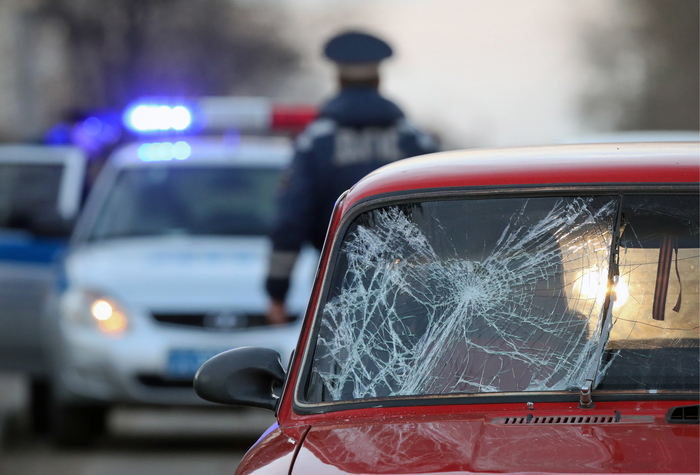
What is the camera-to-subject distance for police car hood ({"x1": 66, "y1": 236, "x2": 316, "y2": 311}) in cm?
795

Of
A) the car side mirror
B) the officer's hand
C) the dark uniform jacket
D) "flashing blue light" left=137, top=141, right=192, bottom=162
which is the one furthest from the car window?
the car side mirror

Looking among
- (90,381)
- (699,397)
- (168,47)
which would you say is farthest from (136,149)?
(168,47)

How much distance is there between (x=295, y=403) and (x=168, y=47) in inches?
1337

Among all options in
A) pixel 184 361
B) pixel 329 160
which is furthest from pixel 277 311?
pixel 184 361

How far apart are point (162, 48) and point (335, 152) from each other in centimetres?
3034

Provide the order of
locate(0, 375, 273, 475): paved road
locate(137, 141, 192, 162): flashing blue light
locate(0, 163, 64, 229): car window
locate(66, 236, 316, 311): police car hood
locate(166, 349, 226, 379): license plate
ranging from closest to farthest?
locate(0, 375, 273, 475): paved road, locate(166, 349, 226, 379): license plate, locate(66, 236, 316, 311): police car hood, locate(137, 141, 192, 162): flashing blue light, locate(0, 163, 64, 229): car window

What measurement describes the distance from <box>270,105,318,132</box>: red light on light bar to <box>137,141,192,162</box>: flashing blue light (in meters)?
2.54

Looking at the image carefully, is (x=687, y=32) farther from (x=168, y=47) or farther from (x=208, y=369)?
(x=208, y=369)

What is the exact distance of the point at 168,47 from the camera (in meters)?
36.4

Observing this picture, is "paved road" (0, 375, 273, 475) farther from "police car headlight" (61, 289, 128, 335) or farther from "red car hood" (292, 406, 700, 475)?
"red car hood" (292, 406, 700, 475)

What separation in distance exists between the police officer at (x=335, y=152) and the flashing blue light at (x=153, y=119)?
3686 mm

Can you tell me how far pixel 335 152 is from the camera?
251 inches

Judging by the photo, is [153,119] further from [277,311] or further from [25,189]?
[277,311]

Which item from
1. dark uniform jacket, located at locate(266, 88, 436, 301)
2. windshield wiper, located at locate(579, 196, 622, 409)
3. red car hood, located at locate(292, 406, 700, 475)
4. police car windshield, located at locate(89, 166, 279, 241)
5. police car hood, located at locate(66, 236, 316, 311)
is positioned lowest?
police car hood, located at locate(66, 236, 316, 311)
